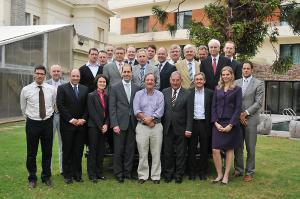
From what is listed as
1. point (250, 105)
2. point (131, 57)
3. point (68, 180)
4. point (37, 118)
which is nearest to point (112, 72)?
point (131, 57)

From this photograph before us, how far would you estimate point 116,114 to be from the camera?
22.7ft

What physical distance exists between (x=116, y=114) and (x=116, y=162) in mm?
832

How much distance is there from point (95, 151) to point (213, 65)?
2.57 m

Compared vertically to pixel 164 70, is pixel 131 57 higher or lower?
higher

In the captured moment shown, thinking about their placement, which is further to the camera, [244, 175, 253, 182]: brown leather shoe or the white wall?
the white wall

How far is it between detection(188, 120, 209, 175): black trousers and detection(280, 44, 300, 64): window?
21669mm

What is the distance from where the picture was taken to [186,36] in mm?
30547

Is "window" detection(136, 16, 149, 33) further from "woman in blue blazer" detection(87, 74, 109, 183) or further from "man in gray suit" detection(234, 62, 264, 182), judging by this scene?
"woman in blue blazer" detection(87, 74, 109, 183)

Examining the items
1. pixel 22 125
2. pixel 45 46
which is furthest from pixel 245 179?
pixel 45 46

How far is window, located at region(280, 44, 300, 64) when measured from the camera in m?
27.0

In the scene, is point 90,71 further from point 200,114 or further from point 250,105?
point 250,105

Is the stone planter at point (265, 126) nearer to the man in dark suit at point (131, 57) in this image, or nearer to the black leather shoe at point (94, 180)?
the man in dark suit at point (131, 57)

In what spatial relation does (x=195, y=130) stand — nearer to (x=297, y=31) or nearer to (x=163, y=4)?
(x=297, y=31)

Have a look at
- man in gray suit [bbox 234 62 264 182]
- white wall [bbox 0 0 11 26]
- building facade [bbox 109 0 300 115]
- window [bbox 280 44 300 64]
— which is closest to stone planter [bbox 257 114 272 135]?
man in gray suit [bbox 234 62 264 182]
